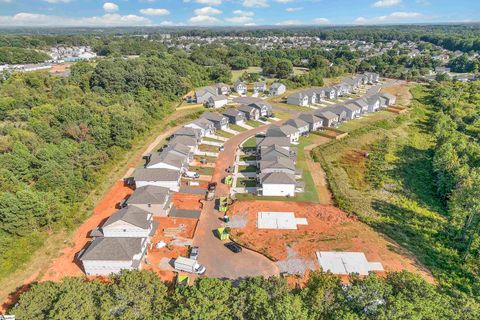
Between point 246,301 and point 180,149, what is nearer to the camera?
point 246,301

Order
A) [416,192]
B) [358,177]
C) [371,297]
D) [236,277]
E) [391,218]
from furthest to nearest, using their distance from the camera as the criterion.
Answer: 1. [358,177]
2. [416,192]
3. [391,218]
4. [236,277]
5. [371,297]

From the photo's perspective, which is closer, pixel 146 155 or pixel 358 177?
pixel 358 177

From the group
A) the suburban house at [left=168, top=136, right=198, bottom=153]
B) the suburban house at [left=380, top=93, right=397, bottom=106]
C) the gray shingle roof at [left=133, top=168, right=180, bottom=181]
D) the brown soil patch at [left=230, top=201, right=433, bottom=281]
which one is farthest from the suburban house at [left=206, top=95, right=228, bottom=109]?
the brown soil patch at [left=230, top=201, right=433, bottom=281]

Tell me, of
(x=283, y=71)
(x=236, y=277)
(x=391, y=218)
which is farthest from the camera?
(x=283, y=71)

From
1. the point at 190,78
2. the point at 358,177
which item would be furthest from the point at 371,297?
the point at 190,78

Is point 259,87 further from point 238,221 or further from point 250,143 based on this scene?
point 238,221

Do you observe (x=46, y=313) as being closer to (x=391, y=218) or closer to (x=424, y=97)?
(x=391, y=218)

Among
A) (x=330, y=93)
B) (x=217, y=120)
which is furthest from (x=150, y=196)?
(x=330, y=93)
